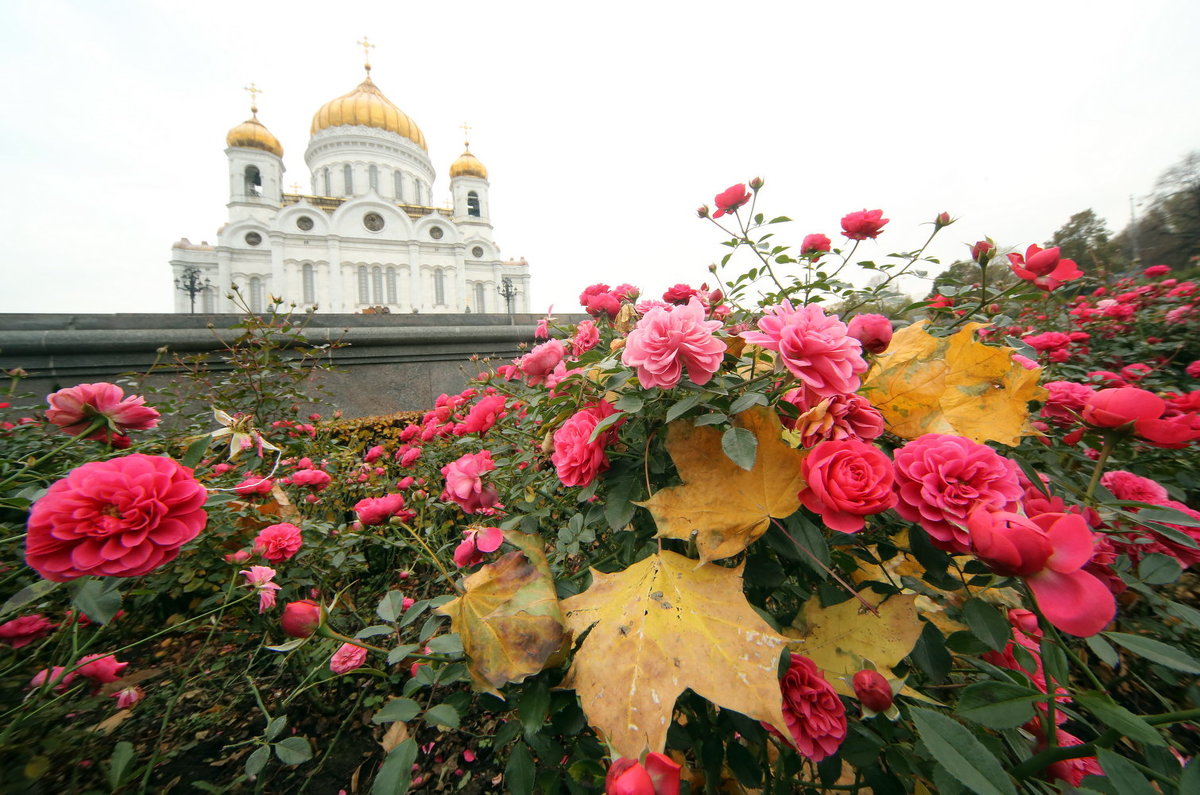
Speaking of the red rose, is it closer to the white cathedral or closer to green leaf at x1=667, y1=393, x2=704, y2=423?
green leaf at x1=667, y1=393, x2=704, y2=423

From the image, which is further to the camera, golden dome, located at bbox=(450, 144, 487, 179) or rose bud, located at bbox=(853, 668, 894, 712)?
golden dome, located at bbox=(450, 144, 487, 179)

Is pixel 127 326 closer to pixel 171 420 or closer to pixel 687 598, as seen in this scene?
pixel 171 420

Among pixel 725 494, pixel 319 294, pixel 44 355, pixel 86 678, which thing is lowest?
pixel 86 678

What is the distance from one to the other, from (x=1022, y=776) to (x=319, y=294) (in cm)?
2959

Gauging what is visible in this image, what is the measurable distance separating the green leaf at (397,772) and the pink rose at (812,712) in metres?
0.51

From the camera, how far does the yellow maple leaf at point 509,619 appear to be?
1.82 feet

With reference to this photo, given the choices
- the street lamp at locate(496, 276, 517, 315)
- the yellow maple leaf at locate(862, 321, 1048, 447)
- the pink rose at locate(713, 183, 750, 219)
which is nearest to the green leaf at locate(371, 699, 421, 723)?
the yellow maple leaf at locate(862, 321, 1048, 447)

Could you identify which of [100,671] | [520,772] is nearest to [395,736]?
[520,772]

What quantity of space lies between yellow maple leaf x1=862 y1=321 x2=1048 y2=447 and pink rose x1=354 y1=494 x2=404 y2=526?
1.10 metres

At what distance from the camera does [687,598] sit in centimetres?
58

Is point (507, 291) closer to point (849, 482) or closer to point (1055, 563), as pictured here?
point (849, 482)

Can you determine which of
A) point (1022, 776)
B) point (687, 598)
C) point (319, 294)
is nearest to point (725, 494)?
point (687, 598)

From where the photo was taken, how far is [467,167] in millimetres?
30016

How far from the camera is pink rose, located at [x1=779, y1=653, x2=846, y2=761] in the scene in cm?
56
